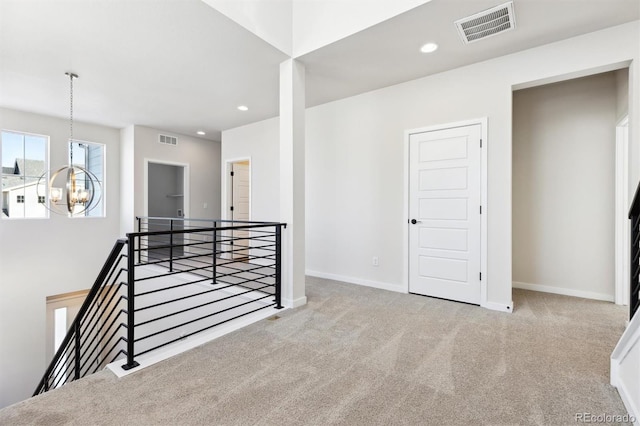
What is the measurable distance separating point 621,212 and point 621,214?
23mm

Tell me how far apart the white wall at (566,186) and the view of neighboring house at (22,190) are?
7483 mm

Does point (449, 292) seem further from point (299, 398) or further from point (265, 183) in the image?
point (265, 183)

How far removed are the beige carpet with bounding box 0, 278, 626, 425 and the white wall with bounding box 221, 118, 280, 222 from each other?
2.75 metres

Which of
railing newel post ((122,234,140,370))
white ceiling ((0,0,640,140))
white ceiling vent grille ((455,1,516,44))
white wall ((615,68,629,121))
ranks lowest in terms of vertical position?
railing newel post ((122,234,140,370))

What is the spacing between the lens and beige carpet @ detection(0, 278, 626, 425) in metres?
1.53

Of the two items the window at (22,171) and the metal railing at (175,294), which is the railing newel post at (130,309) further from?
the window at (22,171)

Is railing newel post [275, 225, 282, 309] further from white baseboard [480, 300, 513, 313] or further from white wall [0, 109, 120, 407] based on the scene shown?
white wall [0, 109, 120, 407]

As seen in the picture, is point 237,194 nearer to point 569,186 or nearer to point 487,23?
point 487,23

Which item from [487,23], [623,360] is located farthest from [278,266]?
[487,23]

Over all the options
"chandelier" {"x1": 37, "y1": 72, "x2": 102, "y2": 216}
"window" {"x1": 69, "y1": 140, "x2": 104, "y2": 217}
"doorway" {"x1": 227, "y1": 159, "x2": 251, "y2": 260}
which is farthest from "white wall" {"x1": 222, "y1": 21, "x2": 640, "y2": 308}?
"window" {"x1": 69, "y1": 140, "x2": 104, "y2": 217}

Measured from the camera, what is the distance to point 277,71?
11.6 feet

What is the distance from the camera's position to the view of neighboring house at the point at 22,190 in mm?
4703

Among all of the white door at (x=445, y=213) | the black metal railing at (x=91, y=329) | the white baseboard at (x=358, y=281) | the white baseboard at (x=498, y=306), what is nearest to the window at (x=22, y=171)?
the black metal railing at (x=91, y=329)

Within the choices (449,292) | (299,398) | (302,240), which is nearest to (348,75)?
(302,240)
